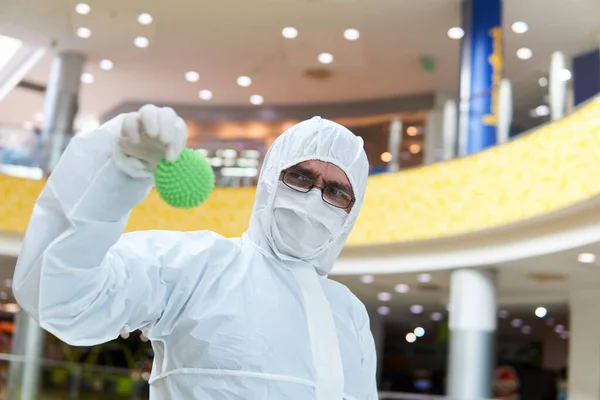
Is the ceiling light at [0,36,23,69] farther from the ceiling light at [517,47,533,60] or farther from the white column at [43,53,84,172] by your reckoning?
the ceiling light at [517,47,533,60]

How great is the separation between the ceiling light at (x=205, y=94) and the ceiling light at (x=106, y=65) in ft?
6.79

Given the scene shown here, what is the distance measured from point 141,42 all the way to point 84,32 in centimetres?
100

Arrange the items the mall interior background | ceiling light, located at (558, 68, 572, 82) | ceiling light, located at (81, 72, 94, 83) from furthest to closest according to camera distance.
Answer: ceiling light, located at (81, 72, 94, 83) < the mall interior background < ceiling light, located at (558, 68, 572, 82)

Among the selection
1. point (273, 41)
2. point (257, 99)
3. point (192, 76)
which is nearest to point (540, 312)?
point (257, 99)

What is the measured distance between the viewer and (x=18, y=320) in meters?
13.7

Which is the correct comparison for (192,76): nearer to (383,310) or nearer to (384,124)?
(383,310)

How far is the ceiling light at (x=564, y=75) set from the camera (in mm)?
8273

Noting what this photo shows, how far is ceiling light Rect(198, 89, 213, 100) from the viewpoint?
18.0 metres

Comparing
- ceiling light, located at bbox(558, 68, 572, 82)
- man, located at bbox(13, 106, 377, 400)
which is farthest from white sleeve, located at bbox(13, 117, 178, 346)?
ceiling light, located at bbox(558, 68, 572, 82)

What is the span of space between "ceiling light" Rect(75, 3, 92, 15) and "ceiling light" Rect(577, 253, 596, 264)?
28.8ft

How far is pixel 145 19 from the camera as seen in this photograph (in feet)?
47.0

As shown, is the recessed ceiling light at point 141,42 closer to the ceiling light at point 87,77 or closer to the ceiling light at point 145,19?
the ceiling light at point 145,19

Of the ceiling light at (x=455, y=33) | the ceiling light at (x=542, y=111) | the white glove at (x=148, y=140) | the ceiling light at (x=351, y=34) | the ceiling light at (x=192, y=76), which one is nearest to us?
the white glove at (x=148, y=140)

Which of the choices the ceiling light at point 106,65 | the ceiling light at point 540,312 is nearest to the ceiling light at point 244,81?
the ceiling light at point 106,65
